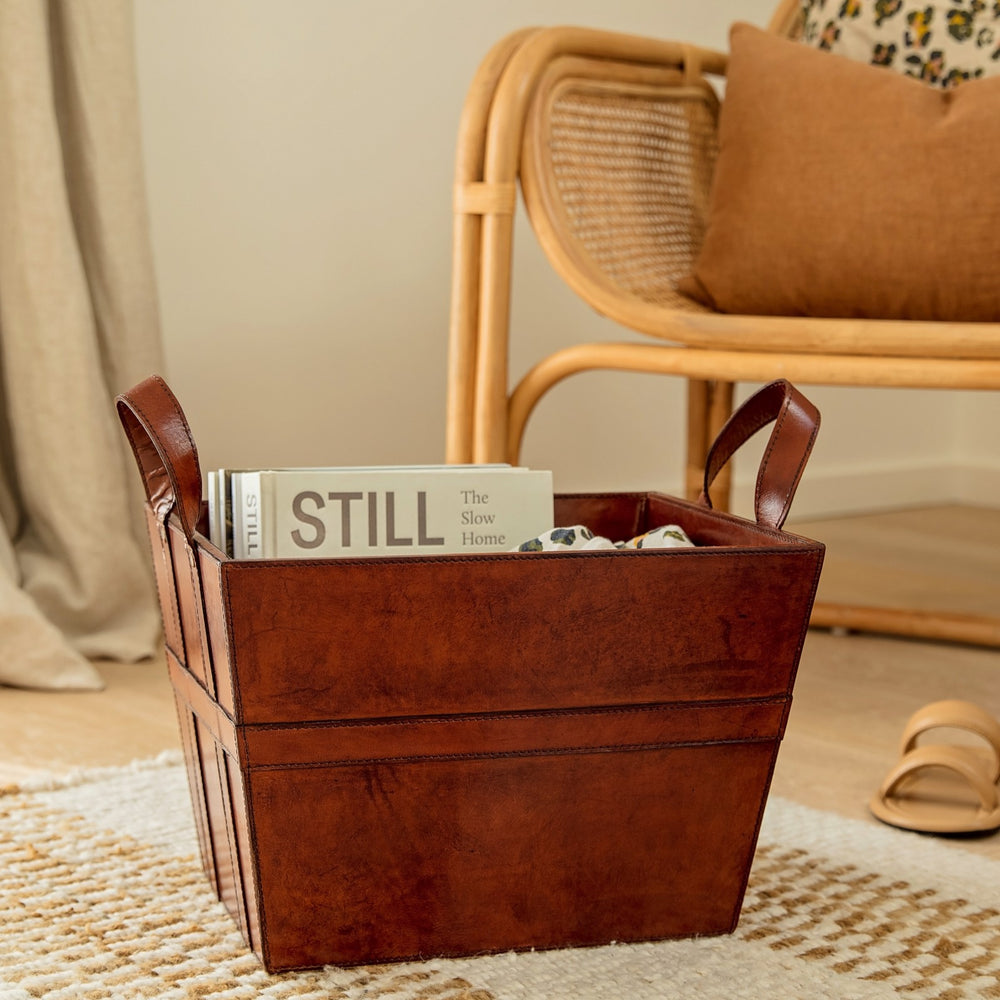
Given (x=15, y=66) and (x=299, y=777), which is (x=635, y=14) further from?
(x=299, y=777)

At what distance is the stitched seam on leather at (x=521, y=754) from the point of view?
663mm

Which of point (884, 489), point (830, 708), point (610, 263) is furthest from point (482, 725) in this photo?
point (884, 489)

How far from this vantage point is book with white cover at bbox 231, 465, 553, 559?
731 millimetres

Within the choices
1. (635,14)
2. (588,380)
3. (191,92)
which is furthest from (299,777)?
(635,14)

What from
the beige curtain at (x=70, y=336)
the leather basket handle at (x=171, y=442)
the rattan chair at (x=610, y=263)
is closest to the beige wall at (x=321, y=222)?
the beige curtain at (x=70, y=336)

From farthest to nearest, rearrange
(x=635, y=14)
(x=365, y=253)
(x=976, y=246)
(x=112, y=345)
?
1. (x=635, y=14)
2. (x=365, y=253)
3. (x=112, y=345)
4. (x=976, y=246)

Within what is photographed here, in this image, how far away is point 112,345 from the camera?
4.64 ft

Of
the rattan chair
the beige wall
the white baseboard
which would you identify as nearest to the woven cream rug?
the rattan chair

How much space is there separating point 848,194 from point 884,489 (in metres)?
1.27

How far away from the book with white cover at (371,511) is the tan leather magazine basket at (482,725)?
1.8 inches

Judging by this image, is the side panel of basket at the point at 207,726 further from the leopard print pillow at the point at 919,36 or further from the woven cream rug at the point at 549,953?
the leopard print pillow at the point at 919,36

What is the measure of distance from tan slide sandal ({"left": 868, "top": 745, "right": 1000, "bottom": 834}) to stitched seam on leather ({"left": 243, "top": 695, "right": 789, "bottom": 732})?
278 millimetres

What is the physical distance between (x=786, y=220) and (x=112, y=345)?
2.45 ft

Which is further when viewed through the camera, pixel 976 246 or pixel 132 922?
pixel 976 246
